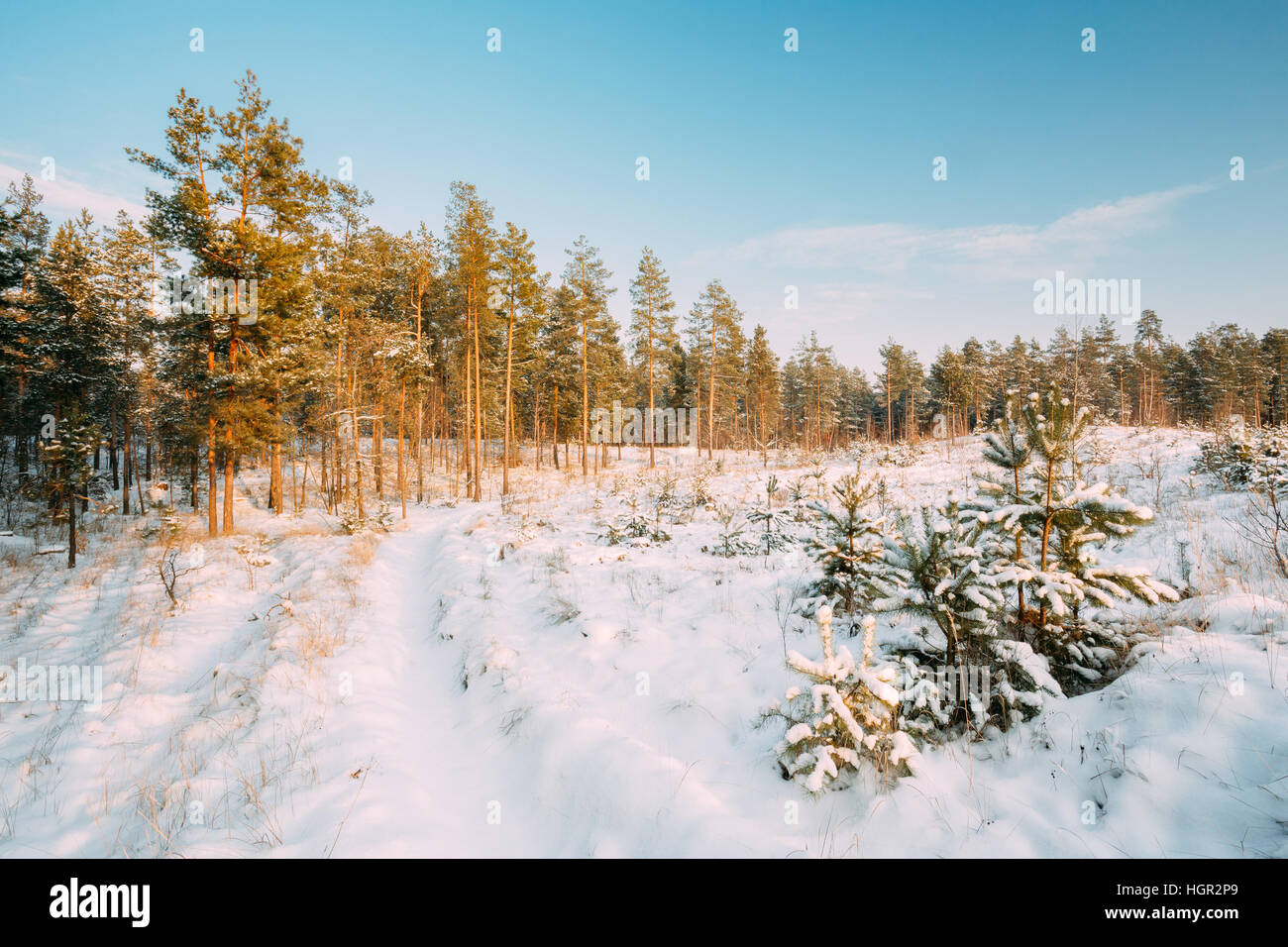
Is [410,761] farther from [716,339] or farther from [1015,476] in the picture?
[716,339]

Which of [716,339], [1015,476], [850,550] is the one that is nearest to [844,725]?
[850,550]

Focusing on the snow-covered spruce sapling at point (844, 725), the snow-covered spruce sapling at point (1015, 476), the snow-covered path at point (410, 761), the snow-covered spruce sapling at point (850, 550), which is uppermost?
the snow-covered spruce sapling at point (1015, 476)

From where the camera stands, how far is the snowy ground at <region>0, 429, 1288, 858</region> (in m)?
2.87

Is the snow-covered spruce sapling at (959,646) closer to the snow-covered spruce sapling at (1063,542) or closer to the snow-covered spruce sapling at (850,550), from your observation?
the snow-covered spruce sapling at (1063,542)

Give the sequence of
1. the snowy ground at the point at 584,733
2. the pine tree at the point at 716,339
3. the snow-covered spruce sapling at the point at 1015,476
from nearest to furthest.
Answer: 1. the snowy ground at the point at 584,733
2. the snow-covered spruce sapling at the point at 1015,476
3. the pine tree at the point at 716,339

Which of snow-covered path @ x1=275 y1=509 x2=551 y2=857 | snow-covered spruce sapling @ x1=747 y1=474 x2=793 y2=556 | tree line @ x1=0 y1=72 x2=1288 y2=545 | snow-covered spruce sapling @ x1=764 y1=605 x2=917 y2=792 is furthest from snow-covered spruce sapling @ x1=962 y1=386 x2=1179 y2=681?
tree line @ x1=0 y1=72 x2=1288 y2=545

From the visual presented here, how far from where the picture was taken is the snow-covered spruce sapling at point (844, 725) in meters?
3.14

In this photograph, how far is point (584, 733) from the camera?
4617mm

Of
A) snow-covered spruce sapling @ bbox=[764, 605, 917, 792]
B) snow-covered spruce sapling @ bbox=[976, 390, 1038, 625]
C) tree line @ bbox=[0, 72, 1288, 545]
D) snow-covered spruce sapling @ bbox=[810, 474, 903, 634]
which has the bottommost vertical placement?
snow-covered spruce sapling @ bbox=[764, 605, 917, 792]

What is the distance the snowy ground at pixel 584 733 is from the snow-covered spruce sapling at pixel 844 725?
0.76ft

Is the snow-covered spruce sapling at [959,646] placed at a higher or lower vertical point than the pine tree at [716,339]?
lower

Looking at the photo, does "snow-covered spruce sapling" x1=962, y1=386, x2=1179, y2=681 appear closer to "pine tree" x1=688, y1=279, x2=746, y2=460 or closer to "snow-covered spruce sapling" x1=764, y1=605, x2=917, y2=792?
"snow-covered spruce sapling" x1=764, y1=605, x2=917, y2=792

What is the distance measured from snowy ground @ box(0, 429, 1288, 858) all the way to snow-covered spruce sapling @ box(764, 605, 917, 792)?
0.23 meters

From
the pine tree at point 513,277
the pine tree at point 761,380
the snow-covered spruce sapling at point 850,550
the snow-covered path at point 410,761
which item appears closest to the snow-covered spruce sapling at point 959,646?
the snow-covered spruce sapling at point 850,550
